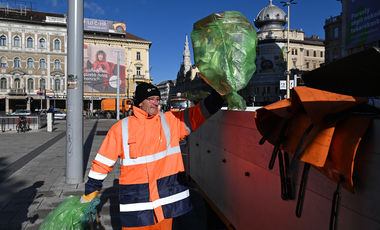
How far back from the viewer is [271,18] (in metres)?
68.1

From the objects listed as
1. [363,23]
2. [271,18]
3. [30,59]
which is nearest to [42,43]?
[30,59]

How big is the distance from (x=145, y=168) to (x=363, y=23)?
37.7 m

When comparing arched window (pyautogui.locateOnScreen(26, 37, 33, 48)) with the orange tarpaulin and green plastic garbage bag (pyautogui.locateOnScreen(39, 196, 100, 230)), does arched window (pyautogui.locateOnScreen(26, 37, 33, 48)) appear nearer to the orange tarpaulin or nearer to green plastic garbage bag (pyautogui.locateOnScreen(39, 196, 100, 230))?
green plastic garbage bag (pyautogui.locateOnScreen(39, 196, 100, 230))

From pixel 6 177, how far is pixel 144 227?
5.20 meters

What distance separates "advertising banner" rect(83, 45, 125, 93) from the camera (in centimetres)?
5872

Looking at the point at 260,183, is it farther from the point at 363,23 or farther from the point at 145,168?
the point at 363,23

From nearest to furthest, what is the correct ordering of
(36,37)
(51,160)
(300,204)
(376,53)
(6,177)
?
(376,53) < (300,204) < (6,177) < (51,160) < (36,37)

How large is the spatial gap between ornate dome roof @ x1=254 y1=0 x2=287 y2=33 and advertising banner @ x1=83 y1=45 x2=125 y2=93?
128 feet

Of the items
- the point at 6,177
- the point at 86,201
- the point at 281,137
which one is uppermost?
the point at 281,137

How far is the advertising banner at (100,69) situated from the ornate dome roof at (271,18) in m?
39.2

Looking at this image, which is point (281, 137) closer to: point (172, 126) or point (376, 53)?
point (376, 53)

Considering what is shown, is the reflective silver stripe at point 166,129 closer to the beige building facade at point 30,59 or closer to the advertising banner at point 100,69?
the beige building facade at point 30,59

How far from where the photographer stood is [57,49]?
55875mm

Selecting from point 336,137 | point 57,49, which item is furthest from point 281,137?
point 57,49
